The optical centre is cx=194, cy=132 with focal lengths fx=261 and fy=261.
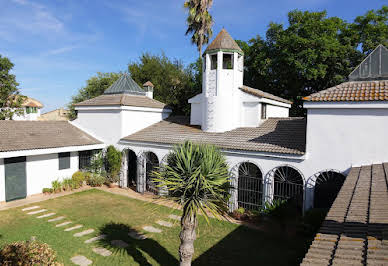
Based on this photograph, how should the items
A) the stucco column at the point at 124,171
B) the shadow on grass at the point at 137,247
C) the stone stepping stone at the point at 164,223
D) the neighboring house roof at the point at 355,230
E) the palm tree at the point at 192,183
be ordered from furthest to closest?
the stucco column at the point at 124,171, the stone stepping stone at the point at 164,223, the shadow on grass at the point at 137,247, the palm tree at the point at 192,183, the neighboring house roof at the point at 355,230

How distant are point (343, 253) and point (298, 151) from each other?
9236 millimetres

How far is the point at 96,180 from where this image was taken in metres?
20.4

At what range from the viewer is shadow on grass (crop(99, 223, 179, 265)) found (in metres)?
10.1

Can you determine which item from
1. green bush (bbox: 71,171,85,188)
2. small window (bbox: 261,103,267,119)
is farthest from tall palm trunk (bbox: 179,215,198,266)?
green bush (bbox: 71,171,85,188)

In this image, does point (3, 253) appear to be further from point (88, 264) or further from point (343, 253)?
point (343, 253)

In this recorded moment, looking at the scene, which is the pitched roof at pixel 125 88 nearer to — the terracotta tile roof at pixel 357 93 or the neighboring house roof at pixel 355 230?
the terracotta tile roof at pixel 357 93

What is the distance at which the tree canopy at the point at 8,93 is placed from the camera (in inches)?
1035

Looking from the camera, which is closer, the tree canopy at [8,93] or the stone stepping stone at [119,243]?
the stone stepping stone at [119,243]

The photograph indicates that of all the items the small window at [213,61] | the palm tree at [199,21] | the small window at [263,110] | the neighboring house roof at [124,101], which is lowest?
the small window at [263,110]

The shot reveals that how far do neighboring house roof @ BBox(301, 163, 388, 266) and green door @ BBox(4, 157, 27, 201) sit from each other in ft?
59.2

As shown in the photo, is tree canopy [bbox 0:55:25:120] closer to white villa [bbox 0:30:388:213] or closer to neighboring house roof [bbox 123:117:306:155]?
white villa [bbox 0:30:388:213]

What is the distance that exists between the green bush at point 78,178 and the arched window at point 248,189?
12.2m

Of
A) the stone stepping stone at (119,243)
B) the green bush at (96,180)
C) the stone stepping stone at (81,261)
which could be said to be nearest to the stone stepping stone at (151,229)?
the stone stepping stone at (119,243)

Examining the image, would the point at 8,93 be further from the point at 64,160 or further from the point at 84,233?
the point at 84,233
